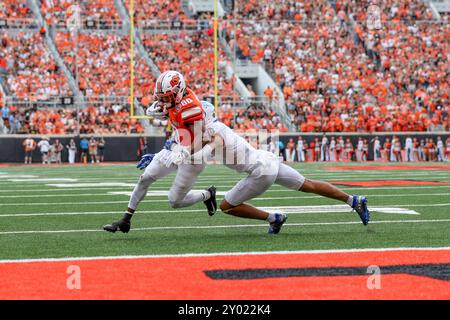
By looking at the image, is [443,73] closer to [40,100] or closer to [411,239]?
[40,100]

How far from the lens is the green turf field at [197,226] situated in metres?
7.30

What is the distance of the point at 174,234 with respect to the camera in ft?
27.2

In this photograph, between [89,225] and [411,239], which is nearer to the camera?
[411,239]

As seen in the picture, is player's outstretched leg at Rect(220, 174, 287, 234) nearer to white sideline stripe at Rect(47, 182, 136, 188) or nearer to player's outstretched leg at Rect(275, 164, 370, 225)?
player's outstretched leg at Rect(275, 164, 370, 225)

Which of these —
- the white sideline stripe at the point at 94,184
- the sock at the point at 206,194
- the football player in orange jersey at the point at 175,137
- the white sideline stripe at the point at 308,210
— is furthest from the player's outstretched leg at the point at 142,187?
the white sideline stripe at the point at 94,184

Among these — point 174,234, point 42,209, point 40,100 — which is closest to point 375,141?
point 40,100

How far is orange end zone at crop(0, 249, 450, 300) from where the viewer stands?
499 cm

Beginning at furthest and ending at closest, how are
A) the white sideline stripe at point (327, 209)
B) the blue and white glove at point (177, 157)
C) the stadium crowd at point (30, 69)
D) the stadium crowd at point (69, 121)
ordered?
the stadium crowd at point (30, 69), the stadium crowd at point (69, 121), the white sideline stripe at point (327, 209), the blue and white glove at point (177, 157)

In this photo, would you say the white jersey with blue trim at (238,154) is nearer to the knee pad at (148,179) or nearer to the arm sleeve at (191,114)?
the arm sleeve at (191,114)

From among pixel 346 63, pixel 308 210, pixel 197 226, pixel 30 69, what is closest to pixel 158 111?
pixel 197 226

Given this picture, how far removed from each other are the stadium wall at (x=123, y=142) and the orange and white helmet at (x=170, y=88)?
929 inches

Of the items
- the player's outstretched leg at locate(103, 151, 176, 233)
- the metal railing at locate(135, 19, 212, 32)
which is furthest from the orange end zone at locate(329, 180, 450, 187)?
the metal railing at locate(135, 19, 212, 32)

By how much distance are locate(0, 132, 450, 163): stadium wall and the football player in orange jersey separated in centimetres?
2335
